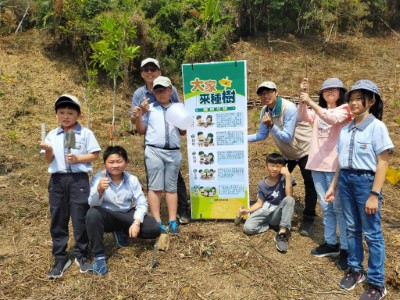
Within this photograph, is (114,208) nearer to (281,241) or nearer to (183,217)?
(183,217)

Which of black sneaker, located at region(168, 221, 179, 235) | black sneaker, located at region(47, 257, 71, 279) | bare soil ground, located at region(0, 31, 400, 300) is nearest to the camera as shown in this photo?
bare soil ground, located at region(0, 31, 400, 300)

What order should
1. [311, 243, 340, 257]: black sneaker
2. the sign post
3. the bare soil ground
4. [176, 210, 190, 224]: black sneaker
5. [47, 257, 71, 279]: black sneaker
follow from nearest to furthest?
the bare soil ground < [47, 257, 71, 279]: black sneaker < [311, 243, 340, 257]: black sneaker < the sign post < [176, 210, 190, 224]: black sneaker

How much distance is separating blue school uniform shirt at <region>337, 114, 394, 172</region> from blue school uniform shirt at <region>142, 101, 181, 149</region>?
1.74 m

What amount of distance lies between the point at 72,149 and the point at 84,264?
3.42 ft

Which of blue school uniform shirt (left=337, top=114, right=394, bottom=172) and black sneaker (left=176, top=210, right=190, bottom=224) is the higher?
blue school uniform shirt (left=337, top=114, right=394, bottom=172)

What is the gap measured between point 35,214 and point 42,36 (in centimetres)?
904

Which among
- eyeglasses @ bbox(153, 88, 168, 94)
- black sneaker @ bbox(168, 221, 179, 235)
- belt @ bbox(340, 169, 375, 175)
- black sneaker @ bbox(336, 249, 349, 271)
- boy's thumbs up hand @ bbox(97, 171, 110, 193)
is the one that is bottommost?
black sneaker @ bbox(336, 249, 349, 271)

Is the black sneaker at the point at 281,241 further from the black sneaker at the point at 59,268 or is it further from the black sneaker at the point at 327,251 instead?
the black sneaker at the point at 59,268

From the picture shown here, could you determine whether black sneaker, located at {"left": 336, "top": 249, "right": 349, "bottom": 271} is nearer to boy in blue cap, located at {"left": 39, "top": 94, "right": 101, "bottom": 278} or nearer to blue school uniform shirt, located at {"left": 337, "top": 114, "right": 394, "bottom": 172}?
blue school uniform shirt, located at {"left": 337, "top": 114, "right": 394, "bottom": 172}

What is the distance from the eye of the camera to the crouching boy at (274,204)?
3.85 m

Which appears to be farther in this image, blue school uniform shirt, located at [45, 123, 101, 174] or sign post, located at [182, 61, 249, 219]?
sign post, located at [182, 61, 249, 219]

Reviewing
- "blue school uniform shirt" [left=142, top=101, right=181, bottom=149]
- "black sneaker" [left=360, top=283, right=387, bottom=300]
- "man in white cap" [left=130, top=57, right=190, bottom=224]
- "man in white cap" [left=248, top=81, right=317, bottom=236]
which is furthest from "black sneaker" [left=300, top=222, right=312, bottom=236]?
"man in white cap" [left=130, top=57, right=190, bottom=224]

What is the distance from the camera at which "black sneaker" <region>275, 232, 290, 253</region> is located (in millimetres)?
3654

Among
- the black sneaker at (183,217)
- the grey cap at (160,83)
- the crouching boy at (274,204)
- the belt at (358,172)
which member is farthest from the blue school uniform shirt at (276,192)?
the grey cap at (160,83)
